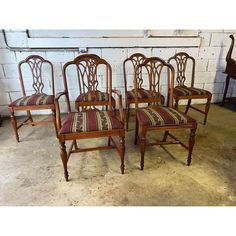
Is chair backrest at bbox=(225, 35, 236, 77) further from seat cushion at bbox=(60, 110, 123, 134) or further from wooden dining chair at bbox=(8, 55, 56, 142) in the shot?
wooden dining chair at bbox=(8, 55, 56, 142)

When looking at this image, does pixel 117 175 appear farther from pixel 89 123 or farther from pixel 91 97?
pixel 91 97

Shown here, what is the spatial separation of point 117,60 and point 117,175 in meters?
1.86

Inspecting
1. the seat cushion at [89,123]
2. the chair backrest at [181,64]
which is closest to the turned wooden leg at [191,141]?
the seat cushion at [89,123]

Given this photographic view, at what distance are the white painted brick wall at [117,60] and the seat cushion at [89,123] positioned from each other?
1408mm

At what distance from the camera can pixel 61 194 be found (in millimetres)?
1538

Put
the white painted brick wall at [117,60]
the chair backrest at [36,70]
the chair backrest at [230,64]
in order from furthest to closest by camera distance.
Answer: the chair backrest at [230,64] → the white painted brick wall at [117,60] → the chair backrest at [36,70]

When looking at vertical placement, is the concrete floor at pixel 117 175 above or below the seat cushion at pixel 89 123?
below

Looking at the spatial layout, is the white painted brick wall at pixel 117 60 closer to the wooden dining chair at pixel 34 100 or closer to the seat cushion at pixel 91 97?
the wooden dining chair at pixel 34 100

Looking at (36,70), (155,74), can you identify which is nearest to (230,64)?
(155,74)

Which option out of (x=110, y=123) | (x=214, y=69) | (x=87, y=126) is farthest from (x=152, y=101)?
(x=214, y=69)

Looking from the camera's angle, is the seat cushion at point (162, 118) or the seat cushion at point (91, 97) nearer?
the seat cushion at point (162, 118)

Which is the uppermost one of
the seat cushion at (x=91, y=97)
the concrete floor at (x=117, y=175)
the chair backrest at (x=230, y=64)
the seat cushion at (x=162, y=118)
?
the chair backrest at (x=230, y=64)

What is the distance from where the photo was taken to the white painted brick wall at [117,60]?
278 centimetres
